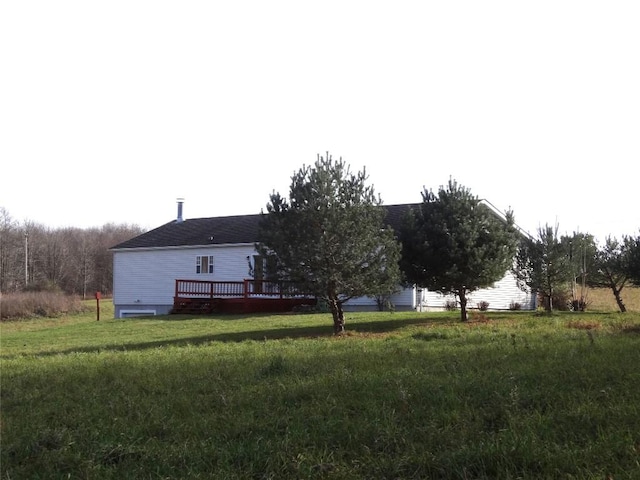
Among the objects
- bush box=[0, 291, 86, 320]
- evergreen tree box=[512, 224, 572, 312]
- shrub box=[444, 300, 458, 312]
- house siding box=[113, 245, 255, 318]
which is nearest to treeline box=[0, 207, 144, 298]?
bush box=[0, 291, 86, 320]

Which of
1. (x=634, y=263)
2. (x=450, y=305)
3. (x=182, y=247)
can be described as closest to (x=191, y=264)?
(x=182, y=247)

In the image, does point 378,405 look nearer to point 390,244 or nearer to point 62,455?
point 62,455

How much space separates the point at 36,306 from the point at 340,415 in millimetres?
34812

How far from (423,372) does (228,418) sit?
2589 millimetres

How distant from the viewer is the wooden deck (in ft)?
84.8

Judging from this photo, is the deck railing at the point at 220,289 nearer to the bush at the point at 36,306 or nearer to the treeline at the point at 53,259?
the bush at the point at 36,306

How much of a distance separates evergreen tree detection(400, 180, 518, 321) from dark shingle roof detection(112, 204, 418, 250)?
34.6ft

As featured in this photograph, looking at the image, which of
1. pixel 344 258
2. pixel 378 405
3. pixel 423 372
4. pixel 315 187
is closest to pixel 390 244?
pixel 344 258

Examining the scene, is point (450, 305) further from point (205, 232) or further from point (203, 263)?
point (205, 232)

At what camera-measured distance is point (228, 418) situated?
5.26 metres

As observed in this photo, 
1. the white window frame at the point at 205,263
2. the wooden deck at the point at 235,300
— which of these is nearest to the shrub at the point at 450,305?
the wooden deck at the point at 235,300

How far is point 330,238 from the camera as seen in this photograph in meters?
14.1

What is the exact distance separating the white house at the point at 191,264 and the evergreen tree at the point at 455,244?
9456 mm

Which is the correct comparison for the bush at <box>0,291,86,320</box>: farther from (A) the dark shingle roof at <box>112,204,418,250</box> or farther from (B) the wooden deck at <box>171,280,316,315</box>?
(B) the wooden deck at <box>171,280,316,315</box>
